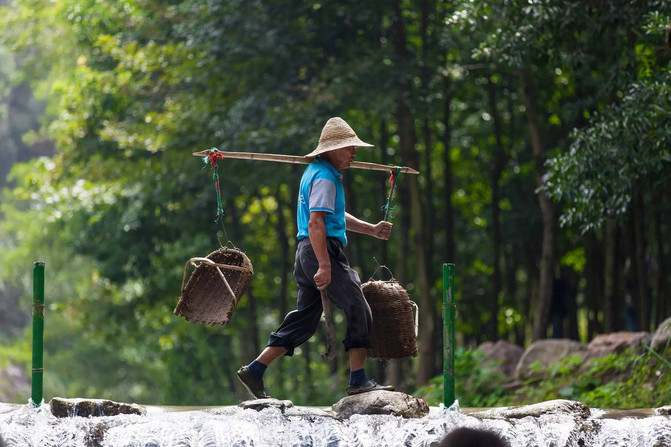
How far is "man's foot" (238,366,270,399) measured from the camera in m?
7.51

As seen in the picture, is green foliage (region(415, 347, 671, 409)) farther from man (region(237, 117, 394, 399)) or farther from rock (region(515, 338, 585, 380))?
man (region(237, 117, 394, 399))

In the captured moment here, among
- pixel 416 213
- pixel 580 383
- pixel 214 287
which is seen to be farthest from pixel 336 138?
pixel 416 213

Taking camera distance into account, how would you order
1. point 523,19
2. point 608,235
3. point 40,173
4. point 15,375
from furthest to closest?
1. point 15,375
2. point 40,173
3. point 608,235
4. point 523,19

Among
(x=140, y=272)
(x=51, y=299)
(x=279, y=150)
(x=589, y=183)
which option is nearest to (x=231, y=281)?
(x=589, y=183)

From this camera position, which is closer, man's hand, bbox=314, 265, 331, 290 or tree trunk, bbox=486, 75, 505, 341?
man's hand, bbox=314, 265, 331, 290

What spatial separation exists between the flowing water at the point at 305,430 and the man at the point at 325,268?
0.47 meters

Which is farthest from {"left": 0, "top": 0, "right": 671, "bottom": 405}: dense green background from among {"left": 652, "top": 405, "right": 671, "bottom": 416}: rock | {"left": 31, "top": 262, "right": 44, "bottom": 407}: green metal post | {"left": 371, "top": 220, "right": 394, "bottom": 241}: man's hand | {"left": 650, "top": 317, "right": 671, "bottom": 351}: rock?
{"left": 31, "top": 262, "right": 44, "bottom": 407}: green metal post

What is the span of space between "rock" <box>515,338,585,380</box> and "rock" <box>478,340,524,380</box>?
29 cm

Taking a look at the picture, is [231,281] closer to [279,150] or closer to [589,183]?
[589,183]

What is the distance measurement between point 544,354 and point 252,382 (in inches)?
265

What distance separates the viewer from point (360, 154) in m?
18.3

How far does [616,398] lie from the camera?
35.0ft

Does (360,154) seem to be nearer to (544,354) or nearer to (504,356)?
(504,356)

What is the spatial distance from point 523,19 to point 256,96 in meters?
5.26
